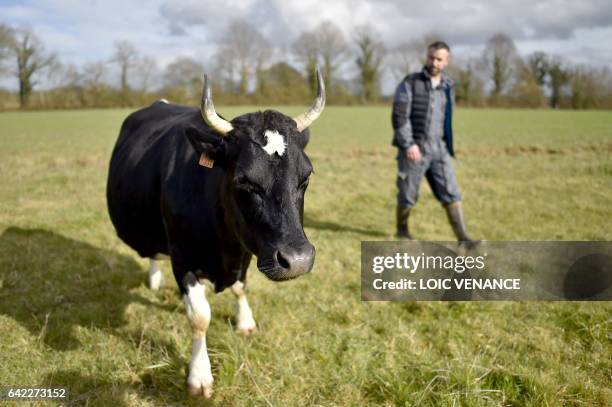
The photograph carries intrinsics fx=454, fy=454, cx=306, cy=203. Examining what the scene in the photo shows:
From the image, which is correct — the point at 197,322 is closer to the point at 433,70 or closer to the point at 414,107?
the point at 414,107

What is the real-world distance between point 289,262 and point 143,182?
219cm

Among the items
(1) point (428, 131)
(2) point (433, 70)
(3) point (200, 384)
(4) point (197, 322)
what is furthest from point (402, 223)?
(3) point (200, 384)

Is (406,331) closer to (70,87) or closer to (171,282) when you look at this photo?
(171,282)

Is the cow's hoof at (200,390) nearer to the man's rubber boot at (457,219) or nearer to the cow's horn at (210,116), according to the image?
the cow's horn at (210,116)

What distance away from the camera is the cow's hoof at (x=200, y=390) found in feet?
10.4

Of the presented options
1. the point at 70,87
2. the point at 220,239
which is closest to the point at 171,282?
the point at 220,239

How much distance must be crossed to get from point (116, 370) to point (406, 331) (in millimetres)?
2395

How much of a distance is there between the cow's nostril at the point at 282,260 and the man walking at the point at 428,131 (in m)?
3.91

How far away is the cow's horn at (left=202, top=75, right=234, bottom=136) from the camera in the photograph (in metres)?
2.71

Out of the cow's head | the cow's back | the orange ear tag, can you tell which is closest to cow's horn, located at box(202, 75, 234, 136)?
the cow's head

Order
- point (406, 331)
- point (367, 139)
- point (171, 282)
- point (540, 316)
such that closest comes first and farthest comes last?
point (406, 331) < point (540, 316) < point (171, 282) < point (367, 139)

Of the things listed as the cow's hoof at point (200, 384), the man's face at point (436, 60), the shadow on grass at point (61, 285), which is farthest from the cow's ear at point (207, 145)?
the man's face at point (436, 60)

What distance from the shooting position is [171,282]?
5230 mm

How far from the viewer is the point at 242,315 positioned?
13.7ft
